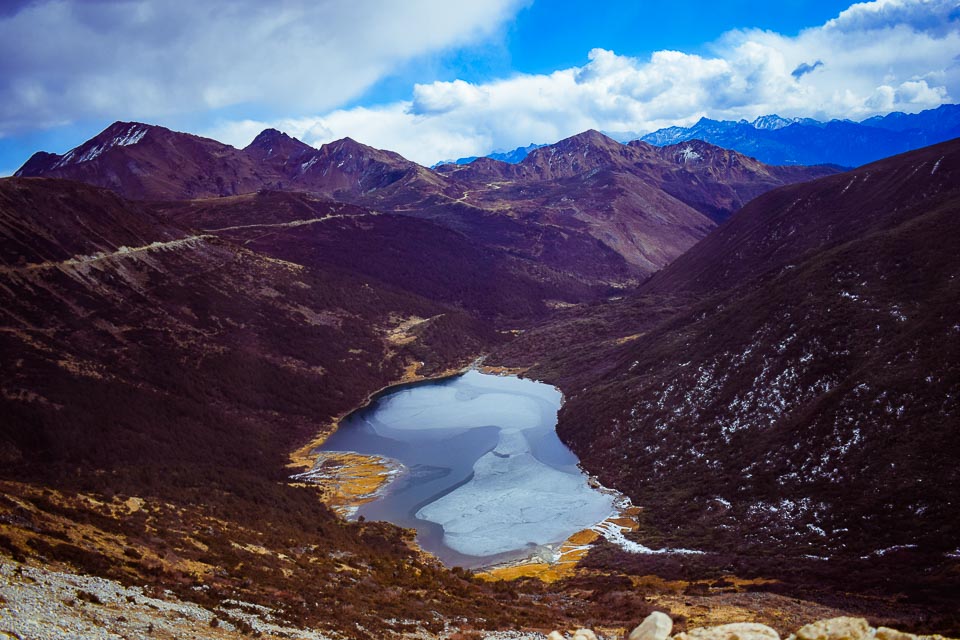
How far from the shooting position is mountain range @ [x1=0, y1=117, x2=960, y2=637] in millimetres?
32812

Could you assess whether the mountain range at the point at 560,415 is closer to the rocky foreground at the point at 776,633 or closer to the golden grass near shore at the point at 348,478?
the golden grass near shore at the point at 348,478

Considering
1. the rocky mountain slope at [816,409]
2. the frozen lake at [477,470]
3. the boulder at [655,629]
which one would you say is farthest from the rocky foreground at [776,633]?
the frozen lake at [477,470]

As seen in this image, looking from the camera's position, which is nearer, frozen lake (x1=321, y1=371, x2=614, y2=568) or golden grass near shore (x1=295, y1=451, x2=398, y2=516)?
frozen lake (x1=321, y1=371, x2=614, y2=568)

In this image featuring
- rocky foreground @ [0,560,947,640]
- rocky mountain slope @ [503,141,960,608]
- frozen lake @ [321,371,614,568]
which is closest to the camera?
rocky foreground @ [0,560,947,640]

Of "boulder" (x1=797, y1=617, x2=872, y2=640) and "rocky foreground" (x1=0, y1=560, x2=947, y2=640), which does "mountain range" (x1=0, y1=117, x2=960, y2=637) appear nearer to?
"rocky foreground" (x1=0, y1=560, x2=947, y2=640)

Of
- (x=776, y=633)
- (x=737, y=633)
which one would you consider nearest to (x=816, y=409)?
(x=776, y=633)

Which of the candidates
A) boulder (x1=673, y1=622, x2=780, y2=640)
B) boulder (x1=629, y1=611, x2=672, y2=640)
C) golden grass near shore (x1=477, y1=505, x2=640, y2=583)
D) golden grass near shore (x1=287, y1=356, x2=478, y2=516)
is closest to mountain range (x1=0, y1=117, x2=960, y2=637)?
golden grass near shore (x1=477, y1=505, x2=640, y2=583)

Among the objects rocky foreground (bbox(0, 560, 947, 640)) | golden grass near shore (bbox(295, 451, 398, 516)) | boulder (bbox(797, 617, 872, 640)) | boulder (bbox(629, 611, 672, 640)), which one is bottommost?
rocky foreground (bbox(0, 560, 947, 640))

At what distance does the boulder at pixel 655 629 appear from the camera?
57.1 ft

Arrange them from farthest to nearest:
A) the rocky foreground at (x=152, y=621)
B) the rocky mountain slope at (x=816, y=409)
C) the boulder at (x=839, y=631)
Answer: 1. the rocky mountain slope at (x=816, y=409)
2. the rocky foreground at (x=152, y=621)
3. the boulder at (x=839, y=631)

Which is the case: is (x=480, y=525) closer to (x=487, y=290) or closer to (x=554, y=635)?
(x=554, y=635)

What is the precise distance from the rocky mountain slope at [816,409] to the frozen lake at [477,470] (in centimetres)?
501

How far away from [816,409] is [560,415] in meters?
39.0

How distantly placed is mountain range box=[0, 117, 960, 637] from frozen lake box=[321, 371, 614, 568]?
3859 millimetres
